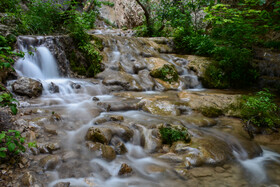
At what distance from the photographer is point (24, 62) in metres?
6.31

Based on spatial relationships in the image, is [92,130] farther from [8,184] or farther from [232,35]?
[232,35]

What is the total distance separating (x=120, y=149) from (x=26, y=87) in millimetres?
3579

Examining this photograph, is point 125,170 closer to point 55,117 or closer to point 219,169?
point 219,169

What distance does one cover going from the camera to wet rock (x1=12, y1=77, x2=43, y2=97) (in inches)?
196

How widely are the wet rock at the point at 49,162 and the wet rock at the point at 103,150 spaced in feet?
1.91

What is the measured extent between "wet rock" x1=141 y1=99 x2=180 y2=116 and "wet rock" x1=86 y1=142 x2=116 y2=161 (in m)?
2.06

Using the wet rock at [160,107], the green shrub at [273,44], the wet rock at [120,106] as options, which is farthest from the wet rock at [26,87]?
the green shrub at [273,44]

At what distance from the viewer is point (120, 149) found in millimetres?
3277

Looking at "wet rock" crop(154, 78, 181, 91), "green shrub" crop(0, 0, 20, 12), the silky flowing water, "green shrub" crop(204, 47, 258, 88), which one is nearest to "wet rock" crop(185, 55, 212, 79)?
"green shrub" crop(204, 47, 258, 88)

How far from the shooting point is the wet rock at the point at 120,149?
3.26 m

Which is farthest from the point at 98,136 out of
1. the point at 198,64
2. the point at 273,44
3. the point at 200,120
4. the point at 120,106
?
the point at 273,44

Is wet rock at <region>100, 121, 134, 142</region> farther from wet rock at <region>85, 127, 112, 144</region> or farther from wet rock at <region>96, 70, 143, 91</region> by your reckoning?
wet rock at <region>96, 70, 143, 91</region>

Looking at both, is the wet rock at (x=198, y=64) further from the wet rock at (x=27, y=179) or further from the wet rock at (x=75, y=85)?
the wet rock at (x=27, y=179)

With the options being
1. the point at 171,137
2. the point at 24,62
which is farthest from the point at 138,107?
the point at 24,62
